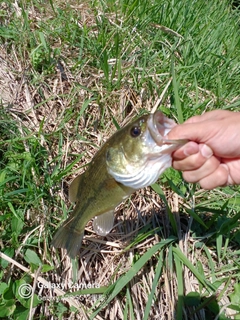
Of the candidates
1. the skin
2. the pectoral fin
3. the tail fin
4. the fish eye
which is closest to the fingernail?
the skin

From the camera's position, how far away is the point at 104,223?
225cm

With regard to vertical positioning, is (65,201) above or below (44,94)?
below

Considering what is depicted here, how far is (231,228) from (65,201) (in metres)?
1.18

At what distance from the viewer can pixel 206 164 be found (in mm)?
2172

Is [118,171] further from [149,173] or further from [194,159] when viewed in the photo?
[194,159]

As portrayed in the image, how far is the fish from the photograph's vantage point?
1.79 m

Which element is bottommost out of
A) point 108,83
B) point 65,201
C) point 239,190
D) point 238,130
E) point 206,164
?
point 65,201

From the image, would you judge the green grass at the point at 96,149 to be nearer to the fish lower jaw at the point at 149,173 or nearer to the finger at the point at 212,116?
the finger at the point at 212,116

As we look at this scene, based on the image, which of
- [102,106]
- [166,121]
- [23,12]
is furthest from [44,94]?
[166,121]

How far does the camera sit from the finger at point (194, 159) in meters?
2.00

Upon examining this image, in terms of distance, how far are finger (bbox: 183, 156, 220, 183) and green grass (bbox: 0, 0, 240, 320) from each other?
0.31 meters

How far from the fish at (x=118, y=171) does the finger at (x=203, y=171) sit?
365mm

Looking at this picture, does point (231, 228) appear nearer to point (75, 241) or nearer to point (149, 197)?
point (149, 197)

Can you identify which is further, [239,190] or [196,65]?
[196,65]
